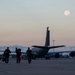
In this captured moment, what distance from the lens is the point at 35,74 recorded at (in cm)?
1975

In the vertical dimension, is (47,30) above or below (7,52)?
above

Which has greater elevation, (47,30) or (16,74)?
(47,30)

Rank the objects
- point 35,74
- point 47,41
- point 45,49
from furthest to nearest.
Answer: point 47,41 < point 45,49 < point 35,74

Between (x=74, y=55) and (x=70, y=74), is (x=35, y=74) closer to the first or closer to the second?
(x=70, y=74)

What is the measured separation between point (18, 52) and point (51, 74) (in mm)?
19385

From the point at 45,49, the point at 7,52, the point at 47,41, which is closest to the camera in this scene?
the point at 7,52

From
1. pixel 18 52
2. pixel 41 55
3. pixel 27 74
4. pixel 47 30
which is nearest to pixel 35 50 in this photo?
pixel 41 55

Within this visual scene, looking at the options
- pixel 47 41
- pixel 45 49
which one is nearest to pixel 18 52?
pixel 45 49

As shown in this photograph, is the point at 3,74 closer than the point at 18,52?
Yes

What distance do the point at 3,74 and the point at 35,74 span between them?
1.58 m

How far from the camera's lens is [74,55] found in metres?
99.0

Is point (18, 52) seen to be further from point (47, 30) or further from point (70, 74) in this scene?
point (47, 30)

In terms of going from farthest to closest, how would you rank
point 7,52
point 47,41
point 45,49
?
point 47,41, point 45,49, point 7,52

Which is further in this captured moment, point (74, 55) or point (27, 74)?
point (74, 55)
